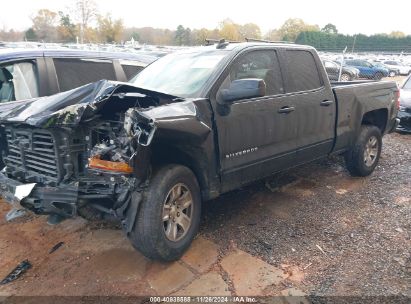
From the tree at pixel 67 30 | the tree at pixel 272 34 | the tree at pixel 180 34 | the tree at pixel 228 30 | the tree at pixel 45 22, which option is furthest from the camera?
the tree at pixel 272 34

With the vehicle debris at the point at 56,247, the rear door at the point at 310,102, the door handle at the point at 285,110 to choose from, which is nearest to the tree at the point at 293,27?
the rear door at the point at 310,102

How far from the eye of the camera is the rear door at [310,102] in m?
4.54

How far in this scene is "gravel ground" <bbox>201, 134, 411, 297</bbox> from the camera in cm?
321

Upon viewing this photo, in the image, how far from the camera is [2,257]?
142 inches

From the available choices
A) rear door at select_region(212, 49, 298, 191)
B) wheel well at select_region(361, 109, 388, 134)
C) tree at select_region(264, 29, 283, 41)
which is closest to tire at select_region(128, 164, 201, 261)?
rear door at select_region(212, 49, 298, 191)

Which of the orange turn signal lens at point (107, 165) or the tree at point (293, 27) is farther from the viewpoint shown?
the tree at point (293, 27)

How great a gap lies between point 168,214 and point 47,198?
3.19ft

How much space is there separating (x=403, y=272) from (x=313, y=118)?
207 cm

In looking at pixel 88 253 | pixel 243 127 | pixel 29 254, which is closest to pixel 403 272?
pixel 243 127

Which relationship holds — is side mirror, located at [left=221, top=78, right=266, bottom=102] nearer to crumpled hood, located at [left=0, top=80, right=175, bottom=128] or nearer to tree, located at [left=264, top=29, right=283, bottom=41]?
crumpled hood, located at [left=0, top=80, right=175, bottom=128]

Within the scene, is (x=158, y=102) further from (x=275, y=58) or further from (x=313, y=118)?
(x=313, y=118)

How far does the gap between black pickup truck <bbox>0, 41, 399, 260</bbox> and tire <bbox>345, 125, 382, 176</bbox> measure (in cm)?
121

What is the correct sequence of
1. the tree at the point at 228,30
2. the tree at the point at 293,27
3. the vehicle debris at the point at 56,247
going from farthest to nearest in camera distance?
the tree at the point at 293,27, the tree at the point at 228,30, the vehicle debris at the point at 56,247

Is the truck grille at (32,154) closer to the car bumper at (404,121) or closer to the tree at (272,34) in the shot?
the car bumper at (404,121)
